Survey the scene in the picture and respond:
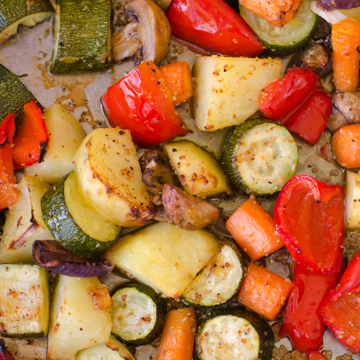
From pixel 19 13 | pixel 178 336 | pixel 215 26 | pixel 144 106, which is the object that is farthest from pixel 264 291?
pixel 19 13

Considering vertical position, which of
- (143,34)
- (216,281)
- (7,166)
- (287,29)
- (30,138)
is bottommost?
(216,281)

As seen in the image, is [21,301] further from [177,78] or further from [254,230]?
[177,78]

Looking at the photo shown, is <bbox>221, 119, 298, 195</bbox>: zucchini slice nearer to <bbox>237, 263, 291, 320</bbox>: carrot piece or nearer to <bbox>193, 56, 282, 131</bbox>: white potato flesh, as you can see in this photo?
<bbox>193, 56, 282, 131</bbox>: white potato flesh

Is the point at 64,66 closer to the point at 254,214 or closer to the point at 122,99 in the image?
the point at 122,99

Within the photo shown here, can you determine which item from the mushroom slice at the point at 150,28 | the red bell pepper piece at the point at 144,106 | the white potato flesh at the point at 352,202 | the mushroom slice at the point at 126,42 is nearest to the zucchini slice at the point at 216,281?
the white potato flesh at the point at 352,202

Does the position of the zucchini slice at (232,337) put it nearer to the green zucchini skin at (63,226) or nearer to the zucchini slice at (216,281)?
the zucchini slice at (216,281)

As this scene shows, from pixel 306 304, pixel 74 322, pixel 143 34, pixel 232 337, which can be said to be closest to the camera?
pixel 74 322

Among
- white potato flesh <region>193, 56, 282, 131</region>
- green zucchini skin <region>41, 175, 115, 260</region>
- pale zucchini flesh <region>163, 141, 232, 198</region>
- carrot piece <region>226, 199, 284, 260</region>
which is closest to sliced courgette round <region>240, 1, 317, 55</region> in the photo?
white potato flesh <region>193, 56, 282, 131</region>
